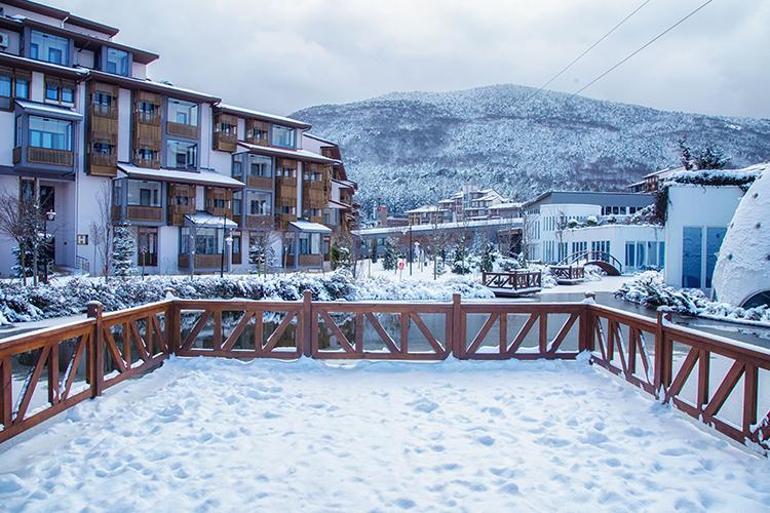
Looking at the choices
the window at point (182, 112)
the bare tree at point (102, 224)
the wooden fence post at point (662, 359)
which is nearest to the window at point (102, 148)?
the bare tree at point (102, 224)

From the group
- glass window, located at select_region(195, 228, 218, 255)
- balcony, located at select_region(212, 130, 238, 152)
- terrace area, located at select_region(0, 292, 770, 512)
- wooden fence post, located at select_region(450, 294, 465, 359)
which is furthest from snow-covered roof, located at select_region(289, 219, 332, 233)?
wooden fence post, located at select_region(450, 294, 465, 359)

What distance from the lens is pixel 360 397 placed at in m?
6.98

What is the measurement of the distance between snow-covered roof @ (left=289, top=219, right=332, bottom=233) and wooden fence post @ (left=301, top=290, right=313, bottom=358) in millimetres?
28168

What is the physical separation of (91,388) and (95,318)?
0.81 m

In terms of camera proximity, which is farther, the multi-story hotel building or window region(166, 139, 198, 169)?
window region(166, 139, 198, 169)

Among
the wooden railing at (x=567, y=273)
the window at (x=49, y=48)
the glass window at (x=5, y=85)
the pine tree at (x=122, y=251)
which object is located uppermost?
the window at (x=49, y=48)

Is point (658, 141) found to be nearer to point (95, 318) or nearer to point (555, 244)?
point (555, 244)

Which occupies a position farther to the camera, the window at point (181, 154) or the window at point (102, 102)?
the window at point (181, 154)

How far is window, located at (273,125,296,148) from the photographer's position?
1513 inches

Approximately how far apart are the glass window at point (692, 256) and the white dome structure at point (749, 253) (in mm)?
5545

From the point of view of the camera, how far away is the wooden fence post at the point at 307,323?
8.69 m

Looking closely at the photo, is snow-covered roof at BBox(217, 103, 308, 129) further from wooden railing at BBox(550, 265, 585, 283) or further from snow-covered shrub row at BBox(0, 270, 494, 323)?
wooden railing at BBox(550, 265, 585, 283)

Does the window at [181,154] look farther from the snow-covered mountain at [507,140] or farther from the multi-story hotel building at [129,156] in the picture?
the snow-covered mountain at [507,140]

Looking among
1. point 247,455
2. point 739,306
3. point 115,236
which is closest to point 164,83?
point 115,236
